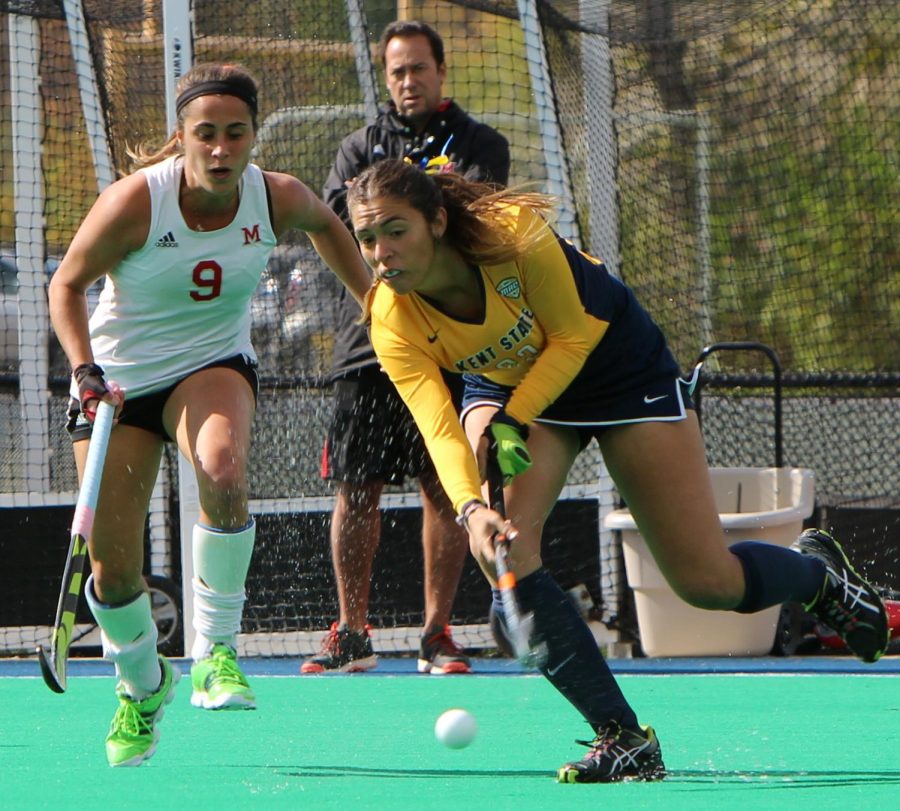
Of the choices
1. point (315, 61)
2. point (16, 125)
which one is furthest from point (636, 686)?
point (16, 125)

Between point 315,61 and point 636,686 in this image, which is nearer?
point 636,686

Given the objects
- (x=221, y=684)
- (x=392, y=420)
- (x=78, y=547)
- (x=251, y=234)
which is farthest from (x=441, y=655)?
(x=78, y=547)

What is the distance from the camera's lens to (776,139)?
8.62m

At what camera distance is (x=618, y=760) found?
A: 12.7ft

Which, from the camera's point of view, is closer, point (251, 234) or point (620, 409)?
point (620, 409)

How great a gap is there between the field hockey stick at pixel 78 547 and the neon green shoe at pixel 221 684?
0.37 metres

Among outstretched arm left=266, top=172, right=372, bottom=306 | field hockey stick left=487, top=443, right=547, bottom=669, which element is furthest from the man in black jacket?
field hockey stick left=487, top=443, right=547, bottom=669

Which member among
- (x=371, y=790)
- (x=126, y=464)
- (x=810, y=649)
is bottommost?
(x=810, y=649)

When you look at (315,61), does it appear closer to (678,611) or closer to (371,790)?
(678,611)

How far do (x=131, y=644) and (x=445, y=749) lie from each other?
894 mm

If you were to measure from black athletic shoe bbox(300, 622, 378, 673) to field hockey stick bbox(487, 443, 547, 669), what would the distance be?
101 inches

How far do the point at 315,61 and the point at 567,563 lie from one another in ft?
8.56

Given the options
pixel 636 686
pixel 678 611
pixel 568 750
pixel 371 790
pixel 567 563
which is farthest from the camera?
pixel 567 563

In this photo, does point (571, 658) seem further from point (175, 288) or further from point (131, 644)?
point (175, 288)
